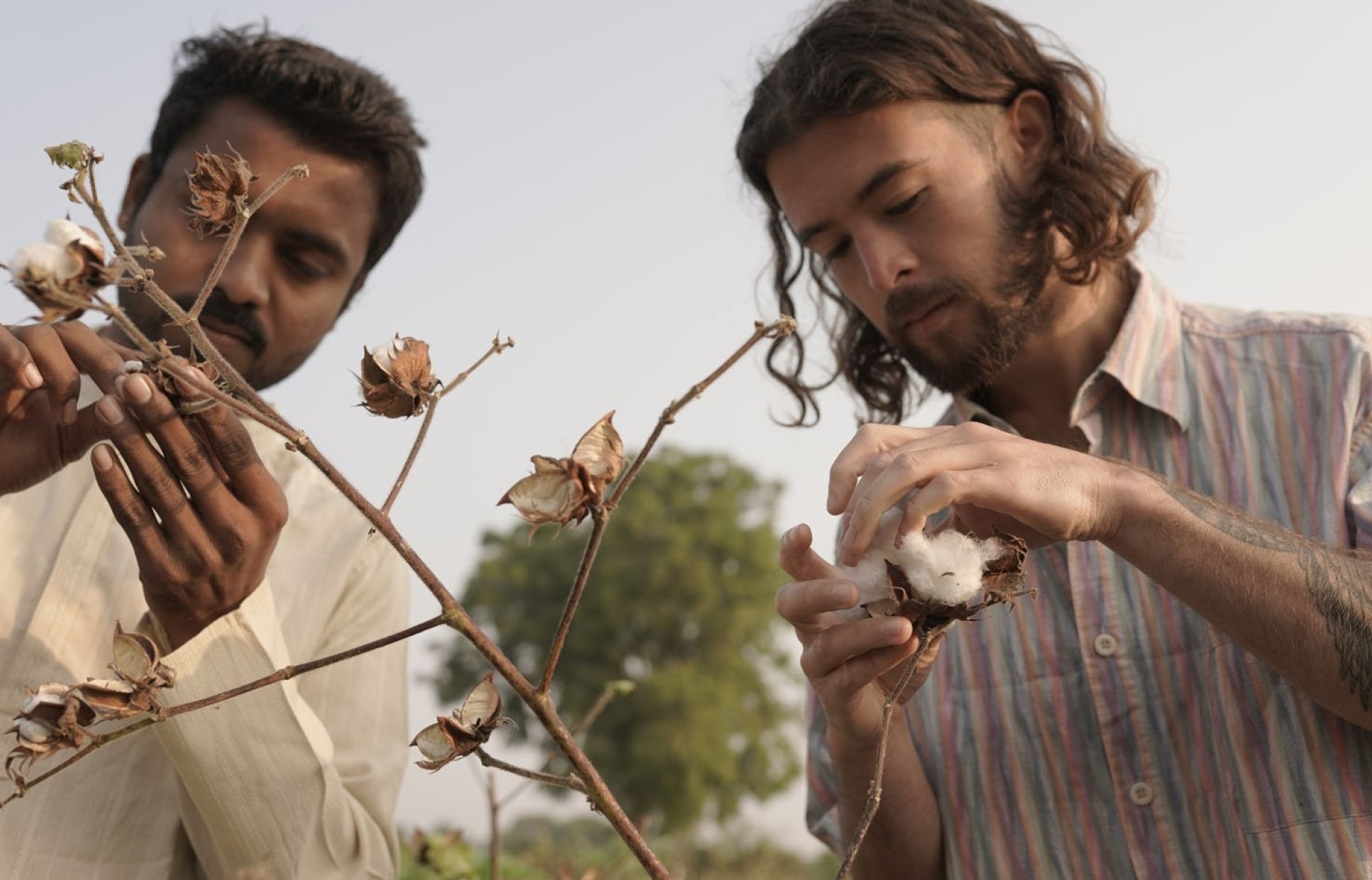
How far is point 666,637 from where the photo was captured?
2684 cm

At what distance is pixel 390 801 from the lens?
198 centimetres

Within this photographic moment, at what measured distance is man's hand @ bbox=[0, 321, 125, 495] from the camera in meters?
1.33

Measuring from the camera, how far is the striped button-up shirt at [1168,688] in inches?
74.5

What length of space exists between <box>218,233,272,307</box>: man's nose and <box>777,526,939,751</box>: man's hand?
3.88 ft

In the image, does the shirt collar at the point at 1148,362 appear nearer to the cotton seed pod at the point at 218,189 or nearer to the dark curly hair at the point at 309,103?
the dark curly hair at the point at 309,103

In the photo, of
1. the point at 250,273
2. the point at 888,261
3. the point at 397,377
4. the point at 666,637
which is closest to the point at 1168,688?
the point at 888,261

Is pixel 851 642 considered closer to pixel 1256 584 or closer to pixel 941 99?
pixel 1256 584

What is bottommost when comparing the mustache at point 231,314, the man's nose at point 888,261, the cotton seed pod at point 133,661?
the cotton seed pod at point 133,661

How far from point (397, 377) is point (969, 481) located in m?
0.74

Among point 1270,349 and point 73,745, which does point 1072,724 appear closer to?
point 1270,349

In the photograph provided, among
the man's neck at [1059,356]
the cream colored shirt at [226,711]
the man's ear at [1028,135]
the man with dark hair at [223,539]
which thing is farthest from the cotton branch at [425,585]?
the man's ear at [1028,135]

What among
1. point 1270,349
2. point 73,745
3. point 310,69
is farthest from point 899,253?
point 73,745

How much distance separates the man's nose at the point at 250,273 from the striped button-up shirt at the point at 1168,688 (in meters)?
1.45

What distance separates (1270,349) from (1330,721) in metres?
0.75
